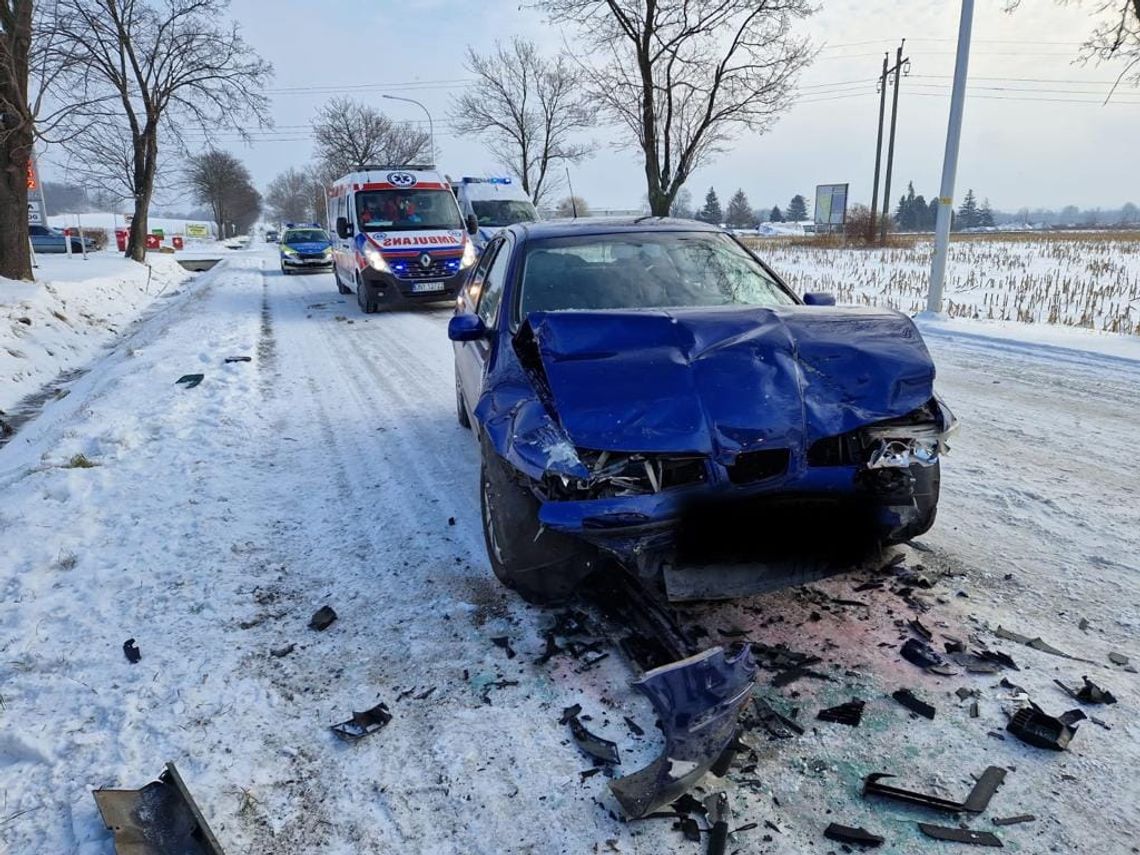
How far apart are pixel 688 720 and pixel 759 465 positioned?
0.98m

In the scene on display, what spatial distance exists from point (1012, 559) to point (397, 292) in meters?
11.8

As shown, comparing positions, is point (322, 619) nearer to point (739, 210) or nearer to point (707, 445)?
point (707, 445)

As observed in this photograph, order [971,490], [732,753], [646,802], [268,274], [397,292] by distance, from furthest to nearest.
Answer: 1. [268,274]
2. [397,292]
3. [971,490]
4. [732,753]
5. [646,802]

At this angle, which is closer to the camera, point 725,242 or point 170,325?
point 725,242

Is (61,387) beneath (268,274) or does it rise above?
beneath

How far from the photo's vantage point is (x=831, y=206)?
39.6 m

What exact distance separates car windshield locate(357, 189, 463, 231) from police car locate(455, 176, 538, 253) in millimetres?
5173

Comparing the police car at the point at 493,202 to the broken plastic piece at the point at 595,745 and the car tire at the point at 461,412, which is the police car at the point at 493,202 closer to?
the car tire at the point at 461,412

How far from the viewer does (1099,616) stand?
10.4 feet

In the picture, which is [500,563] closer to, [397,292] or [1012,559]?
[1012,559]

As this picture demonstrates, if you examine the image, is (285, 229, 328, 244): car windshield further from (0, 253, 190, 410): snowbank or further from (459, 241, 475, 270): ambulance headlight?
(459, 241, 475, 270): ambulance headlight

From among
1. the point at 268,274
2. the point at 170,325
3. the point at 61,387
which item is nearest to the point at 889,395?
the point at 61,387

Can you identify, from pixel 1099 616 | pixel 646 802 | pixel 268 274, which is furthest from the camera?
pixel 268 274

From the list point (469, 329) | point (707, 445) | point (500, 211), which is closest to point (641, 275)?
point (469, 329)
